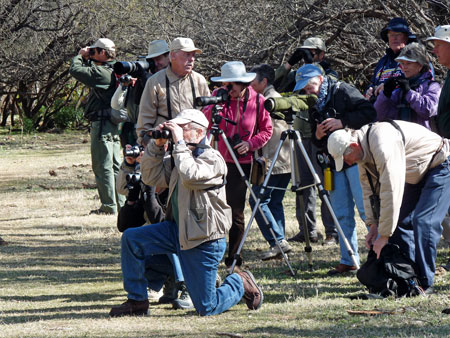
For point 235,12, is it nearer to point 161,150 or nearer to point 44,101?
point 161,150

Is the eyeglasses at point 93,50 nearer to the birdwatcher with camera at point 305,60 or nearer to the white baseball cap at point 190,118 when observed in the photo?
the birdwatcher with camera at point 305,60

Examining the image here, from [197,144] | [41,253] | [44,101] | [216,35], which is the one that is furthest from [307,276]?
[44,101]

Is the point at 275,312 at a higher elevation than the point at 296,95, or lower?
lower

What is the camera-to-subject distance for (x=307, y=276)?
779cm

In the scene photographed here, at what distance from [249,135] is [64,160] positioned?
45.0 feet

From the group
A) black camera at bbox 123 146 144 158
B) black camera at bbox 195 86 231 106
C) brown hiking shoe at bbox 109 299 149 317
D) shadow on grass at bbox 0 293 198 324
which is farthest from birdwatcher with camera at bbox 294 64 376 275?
brown hiking shoe at bbox 109 299 149 317

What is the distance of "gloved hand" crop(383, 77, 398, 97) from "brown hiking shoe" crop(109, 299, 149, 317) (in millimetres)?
2828

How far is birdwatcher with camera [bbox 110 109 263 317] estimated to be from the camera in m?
6.08

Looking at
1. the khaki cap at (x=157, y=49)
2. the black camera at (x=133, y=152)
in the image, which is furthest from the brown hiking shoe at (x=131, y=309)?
the khaki cap at (x=157, y=49)

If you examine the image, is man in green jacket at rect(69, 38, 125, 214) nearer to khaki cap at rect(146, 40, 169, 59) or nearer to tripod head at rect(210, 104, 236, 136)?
khaki cap at rect(146, 40, 169, 59)

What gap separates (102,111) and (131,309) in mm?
5505

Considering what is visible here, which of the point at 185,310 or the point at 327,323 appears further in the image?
the point at 185,310

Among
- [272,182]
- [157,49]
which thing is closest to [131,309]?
[157,49]

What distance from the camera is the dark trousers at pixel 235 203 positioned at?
808cm
